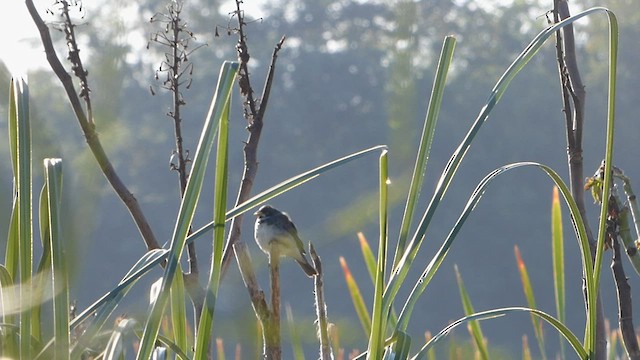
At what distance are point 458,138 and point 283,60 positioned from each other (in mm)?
5463

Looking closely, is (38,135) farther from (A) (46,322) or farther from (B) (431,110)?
(B) (431,110)

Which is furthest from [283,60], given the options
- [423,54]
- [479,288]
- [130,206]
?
[130,206]

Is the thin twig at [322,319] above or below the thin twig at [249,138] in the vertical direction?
below

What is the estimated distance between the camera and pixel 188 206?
43.3 inches

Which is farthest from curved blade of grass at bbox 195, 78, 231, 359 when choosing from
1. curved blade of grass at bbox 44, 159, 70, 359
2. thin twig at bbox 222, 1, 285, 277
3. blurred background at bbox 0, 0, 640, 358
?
blurred background at bbox 0, 0, 640, 358

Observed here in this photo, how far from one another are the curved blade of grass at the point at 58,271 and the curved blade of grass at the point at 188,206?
8 centimetres

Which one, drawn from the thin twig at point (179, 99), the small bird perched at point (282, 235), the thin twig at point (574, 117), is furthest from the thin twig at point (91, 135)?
the small bird perched at point (282, 235)

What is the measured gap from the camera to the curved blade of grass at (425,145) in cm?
117

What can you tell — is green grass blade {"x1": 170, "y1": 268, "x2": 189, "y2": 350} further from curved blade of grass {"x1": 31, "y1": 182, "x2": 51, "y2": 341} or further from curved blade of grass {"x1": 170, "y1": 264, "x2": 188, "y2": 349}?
curved blade of grass {"x1": 31, "y1": 182, "x2": 51, "y2": 341}

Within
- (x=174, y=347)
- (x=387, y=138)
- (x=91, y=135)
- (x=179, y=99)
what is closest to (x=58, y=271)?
(x=174, y=347)

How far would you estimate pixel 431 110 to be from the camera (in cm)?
119

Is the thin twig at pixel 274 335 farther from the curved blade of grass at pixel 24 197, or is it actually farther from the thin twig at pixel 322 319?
the curved blade of grass at pixel 24 197

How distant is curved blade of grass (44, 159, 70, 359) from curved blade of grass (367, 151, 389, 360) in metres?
0.33

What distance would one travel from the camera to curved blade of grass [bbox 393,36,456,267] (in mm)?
1170
